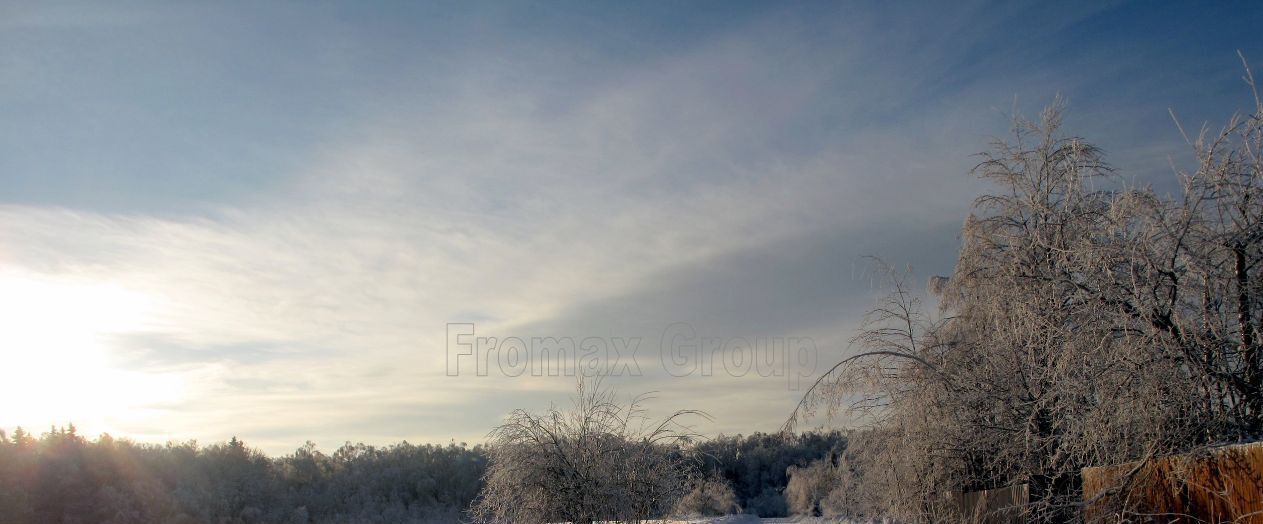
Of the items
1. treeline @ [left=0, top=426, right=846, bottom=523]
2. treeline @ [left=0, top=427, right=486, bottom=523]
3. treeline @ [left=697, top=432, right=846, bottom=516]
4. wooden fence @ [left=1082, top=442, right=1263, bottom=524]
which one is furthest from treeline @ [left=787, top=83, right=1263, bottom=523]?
treeline @ [left=697, top=432, right=846, bottom=516]

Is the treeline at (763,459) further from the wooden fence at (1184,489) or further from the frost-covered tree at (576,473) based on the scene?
the wooden fence at (1184,489)

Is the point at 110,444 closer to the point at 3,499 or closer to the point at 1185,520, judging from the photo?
the point at 3,499

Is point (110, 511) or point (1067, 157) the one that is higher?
point (1067, 157)

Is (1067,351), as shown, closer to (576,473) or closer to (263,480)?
(576,473)

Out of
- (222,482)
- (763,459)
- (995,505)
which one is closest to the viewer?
(995,505)

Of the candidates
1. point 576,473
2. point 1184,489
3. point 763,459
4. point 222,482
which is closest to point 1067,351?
point 1184,489

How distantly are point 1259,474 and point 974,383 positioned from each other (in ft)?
15.1

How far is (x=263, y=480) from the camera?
137ft

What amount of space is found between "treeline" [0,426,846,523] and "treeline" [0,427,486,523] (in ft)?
0.16

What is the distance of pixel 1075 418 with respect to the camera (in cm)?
890

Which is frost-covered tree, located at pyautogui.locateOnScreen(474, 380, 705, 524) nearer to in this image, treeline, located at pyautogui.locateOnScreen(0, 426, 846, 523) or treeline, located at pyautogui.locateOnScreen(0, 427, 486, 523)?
treeline, located at pyautogui.locateOnScreen(0, 426, 846, 523)

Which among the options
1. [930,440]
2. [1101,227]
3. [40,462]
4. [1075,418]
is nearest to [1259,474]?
[1075,418]

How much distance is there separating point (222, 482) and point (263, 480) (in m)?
2.11

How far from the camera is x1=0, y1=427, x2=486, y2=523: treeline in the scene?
3275cm
